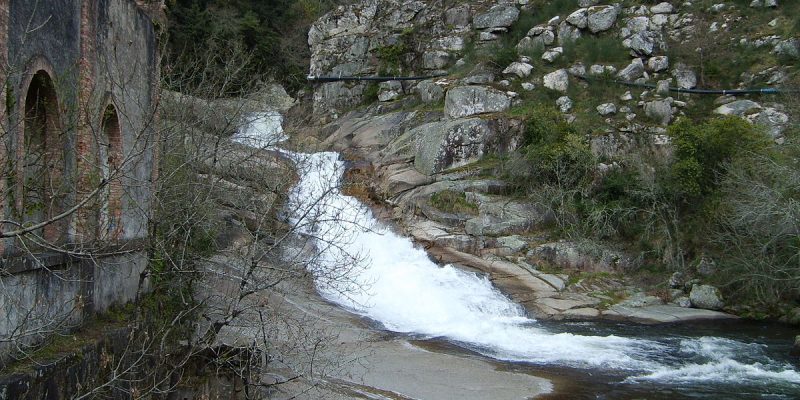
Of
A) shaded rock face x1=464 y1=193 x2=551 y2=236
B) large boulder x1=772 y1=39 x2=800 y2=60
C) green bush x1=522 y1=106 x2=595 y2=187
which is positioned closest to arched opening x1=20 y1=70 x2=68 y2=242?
shaded rock face x1=464 y1=193 x2=551 y2=236

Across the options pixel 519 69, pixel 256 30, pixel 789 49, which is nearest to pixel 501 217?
pixel 519 69

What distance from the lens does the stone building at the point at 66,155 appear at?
6641 millimetres

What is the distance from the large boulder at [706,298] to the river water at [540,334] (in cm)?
96

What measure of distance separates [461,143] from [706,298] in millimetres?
8867

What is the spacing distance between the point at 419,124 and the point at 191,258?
1649 cm

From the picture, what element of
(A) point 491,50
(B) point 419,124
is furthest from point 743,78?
(B) point 419,124

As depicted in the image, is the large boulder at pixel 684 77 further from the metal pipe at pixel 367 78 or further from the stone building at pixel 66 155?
the stone building at pixel 66 155

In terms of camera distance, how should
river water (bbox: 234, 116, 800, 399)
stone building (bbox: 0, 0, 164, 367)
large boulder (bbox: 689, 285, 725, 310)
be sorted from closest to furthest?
stone building (bbox: 0, 0, 164, 367), river water (bbox: 234, 116, 800, 399), large boulder (bbox: 689, 285, 725, 310)

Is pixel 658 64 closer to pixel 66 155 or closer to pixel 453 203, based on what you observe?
pixel 453 203

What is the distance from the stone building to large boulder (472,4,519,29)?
70.6 feet

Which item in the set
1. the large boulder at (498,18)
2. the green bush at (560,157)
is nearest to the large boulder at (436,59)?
the large boulder at (498,18)

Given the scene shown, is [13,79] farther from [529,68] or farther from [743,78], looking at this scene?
[743,78]

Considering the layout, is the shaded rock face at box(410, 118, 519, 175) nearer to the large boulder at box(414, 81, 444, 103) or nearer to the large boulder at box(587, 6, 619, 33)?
the large boulder at box(414, 81, 444, 103)

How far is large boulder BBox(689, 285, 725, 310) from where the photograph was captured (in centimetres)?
1767
